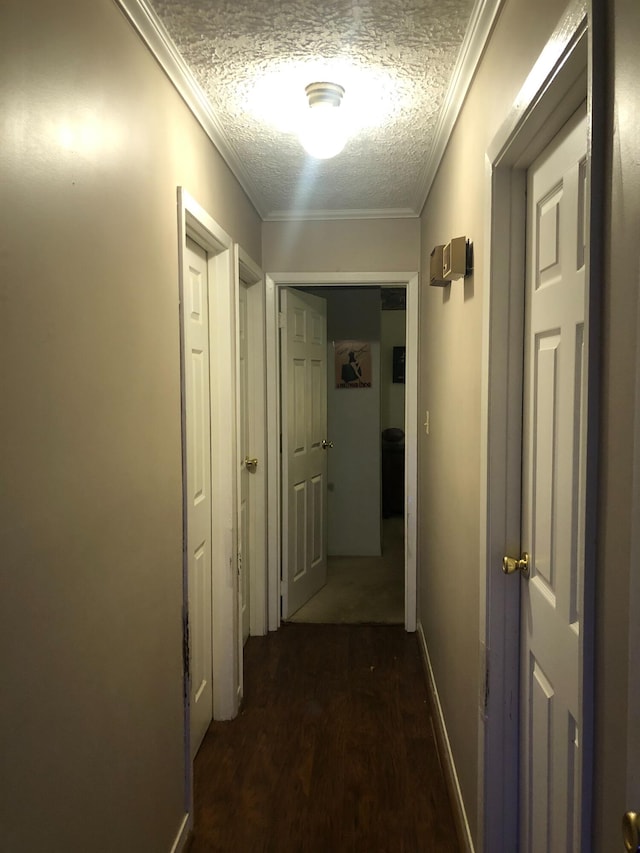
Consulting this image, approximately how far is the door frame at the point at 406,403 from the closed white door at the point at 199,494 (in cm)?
94

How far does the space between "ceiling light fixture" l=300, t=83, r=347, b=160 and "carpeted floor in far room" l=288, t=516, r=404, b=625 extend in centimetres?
271

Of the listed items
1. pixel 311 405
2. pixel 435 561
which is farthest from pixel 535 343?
pixel 311 405

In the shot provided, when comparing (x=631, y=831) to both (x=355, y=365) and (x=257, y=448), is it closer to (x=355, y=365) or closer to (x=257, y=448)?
(x=257, y=448)

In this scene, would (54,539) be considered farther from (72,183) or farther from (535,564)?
(535,564)

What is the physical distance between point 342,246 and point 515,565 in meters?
2.38

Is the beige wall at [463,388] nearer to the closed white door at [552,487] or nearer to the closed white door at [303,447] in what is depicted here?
the closed white door at [552,487]

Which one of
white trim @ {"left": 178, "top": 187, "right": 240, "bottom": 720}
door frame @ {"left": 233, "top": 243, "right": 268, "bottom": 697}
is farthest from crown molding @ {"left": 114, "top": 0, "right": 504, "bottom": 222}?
door frame @ {"left": 233, "top": 243, "right": 268, "bottom": 697}

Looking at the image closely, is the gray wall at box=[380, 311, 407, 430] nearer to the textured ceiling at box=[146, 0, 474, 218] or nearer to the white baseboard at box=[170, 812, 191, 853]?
the textured ceiling at box=[146, 0, 474, 218]

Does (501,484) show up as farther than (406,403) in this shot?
No

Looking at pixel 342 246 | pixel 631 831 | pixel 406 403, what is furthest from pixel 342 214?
pixel 631 831

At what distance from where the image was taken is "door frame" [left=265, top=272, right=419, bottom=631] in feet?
11.1

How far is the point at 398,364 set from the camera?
658 cm

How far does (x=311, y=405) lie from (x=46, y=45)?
307 cm

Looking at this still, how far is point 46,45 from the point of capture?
1038mm
